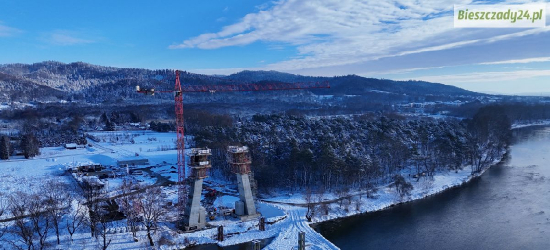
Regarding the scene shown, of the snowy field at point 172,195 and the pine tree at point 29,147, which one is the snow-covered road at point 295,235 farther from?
the pine tree at point 29,147

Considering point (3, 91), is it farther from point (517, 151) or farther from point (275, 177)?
point (517, 151)

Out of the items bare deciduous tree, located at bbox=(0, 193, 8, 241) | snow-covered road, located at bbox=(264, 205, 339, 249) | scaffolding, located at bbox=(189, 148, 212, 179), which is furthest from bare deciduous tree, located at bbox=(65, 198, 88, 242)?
snow-covered road, located at bbox=(264, 205, 339, 249)

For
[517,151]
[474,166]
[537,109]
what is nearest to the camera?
[474,166]

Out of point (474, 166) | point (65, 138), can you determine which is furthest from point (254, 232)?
point (65, 138)

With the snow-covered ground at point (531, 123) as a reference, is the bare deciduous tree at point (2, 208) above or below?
below

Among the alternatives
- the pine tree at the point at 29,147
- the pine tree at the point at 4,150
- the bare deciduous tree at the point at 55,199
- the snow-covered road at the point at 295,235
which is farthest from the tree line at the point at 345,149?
the pine tree at the point at 4,150
